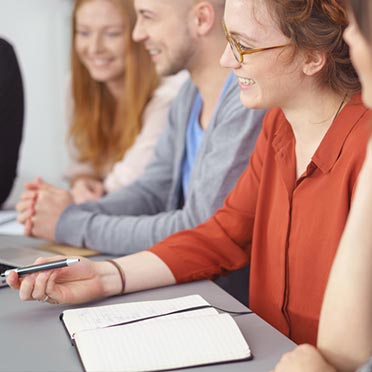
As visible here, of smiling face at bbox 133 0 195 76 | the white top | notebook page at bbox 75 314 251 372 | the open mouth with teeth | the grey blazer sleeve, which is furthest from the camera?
the white top

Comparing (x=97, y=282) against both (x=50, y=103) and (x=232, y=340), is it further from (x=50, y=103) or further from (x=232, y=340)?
(x=50, y=103)

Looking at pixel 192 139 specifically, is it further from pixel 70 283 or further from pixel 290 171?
pixel 70 283

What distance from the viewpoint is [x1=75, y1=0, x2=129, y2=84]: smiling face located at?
2.42 m

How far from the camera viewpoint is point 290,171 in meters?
1.34

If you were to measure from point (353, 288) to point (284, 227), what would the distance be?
19.7 inches

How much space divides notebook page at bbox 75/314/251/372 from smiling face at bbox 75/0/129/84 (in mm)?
1499

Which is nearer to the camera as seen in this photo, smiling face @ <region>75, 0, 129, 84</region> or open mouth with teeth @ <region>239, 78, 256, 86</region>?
open mouth with teeth @ <region>239, 78, 256, 86</region>

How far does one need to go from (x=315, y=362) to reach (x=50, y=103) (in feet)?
9.89

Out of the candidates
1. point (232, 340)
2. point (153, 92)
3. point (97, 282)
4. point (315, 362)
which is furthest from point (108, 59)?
point (315, 362)

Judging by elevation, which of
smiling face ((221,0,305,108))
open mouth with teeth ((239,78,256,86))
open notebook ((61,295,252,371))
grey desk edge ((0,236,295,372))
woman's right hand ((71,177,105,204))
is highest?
smiling face ((221,0,305,108))

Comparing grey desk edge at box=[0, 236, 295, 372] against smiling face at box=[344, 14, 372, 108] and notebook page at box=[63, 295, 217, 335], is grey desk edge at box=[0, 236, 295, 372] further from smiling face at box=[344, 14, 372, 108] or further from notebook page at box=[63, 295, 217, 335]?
smiling face at box=[344, 14, 372, 108]

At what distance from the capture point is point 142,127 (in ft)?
7.60

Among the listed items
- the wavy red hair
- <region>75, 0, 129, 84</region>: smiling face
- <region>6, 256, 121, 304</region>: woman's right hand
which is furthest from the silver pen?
<region>75, 0, 129, 84</region>: smiling face

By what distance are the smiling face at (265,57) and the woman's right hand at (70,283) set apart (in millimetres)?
404
